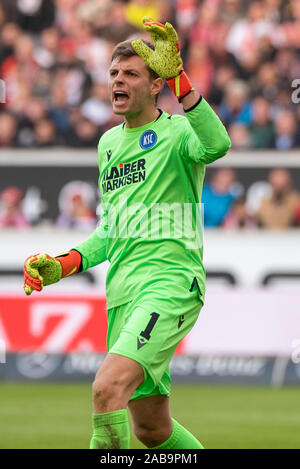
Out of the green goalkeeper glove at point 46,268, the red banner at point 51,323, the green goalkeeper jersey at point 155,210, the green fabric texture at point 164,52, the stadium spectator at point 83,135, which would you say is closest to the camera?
the green fabric texture at point 164,52

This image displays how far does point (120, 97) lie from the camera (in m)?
5.80

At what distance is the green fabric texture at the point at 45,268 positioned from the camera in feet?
18.9

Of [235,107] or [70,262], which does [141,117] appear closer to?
[70,262]

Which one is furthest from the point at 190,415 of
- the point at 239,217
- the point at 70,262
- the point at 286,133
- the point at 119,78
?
the point at 286,133

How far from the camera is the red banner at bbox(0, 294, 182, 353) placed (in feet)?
40.1

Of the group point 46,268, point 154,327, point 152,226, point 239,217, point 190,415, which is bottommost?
point 154,327

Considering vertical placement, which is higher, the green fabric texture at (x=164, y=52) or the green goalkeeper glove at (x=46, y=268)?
the green fabric texture at (x=164, y=52)

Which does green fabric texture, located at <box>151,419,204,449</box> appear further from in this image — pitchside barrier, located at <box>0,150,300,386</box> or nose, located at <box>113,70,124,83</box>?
pitchside barrier, located at <box>0,150,300,386</box>

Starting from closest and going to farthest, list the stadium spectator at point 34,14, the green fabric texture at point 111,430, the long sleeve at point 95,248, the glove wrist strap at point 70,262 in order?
the green fabric texture at point 111,430
the glove wrist strap at point 70,262
the long sleeve at point 95,248
the stadium spectator at point 34,14

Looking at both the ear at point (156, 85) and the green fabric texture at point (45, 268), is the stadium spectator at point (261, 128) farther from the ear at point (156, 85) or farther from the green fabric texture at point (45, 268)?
the green fabric texture at point (45, 268)

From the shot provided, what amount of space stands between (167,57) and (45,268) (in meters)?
1.50

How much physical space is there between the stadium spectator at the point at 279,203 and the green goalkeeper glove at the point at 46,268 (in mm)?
7006

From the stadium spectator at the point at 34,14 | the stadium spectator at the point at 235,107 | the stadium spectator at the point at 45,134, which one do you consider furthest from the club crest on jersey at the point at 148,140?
the stadium spectator at the point at 34,14

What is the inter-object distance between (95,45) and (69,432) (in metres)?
7.98
